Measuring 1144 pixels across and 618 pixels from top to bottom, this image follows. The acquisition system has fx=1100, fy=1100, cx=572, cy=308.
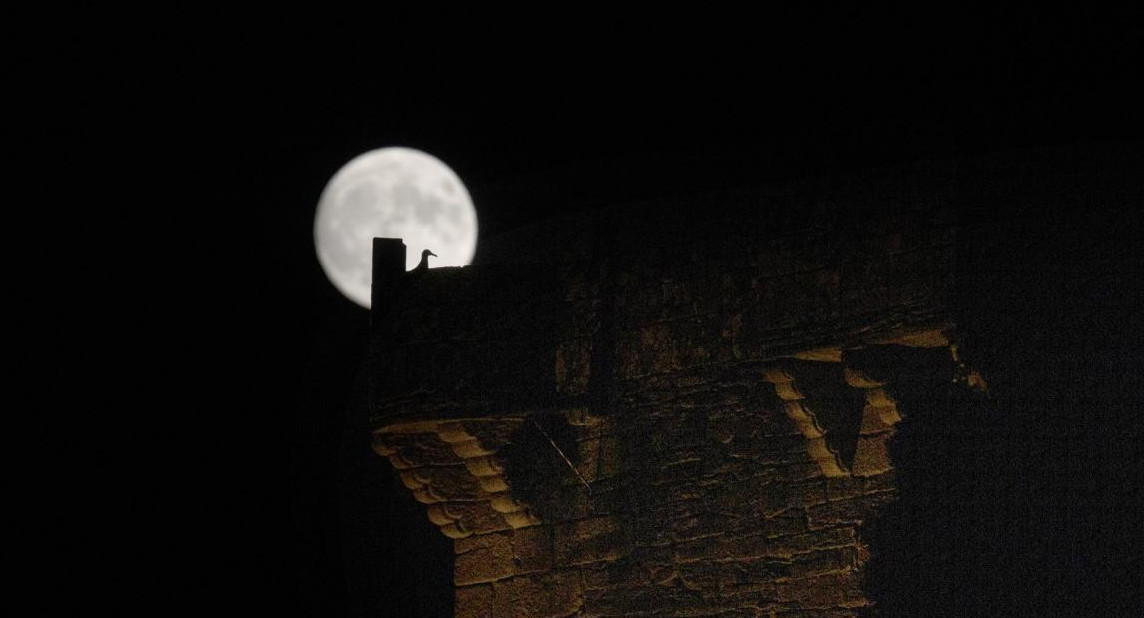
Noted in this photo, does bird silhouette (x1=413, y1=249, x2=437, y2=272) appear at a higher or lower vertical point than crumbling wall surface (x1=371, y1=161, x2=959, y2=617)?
higher

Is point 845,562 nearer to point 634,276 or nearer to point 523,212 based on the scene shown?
point 634,276

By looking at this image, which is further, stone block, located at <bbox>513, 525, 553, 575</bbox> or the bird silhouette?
stone block, located at <bbox>513, 525, 553, 575</bbox>

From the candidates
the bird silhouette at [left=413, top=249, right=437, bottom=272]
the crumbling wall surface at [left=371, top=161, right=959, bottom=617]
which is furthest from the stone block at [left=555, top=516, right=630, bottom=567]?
the bird silhouette at [left=413, top=249, right=437, bottom=272]

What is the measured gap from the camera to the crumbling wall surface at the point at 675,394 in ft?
16.4

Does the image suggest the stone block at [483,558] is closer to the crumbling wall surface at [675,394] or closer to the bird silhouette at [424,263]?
the crumbling wall surface at [675,394]

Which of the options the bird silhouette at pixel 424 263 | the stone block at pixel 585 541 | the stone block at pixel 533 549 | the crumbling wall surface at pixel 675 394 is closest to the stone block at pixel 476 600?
the crumbling wall surface at pixel 675 394

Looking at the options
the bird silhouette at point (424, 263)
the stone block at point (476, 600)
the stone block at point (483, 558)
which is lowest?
the stone block at point (476, 600)

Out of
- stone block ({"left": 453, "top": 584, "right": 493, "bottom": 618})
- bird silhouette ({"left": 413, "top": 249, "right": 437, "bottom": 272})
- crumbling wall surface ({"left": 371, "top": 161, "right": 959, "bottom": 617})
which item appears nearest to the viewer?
crumbling wall surface ({"left": 371, "top": 161, "right": 959, "bottom": 617})

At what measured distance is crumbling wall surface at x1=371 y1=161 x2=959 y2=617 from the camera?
5.00 m

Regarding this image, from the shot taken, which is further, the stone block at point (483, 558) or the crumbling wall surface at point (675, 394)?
the stone block at point (483, 558)

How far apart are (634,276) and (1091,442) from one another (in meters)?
3.31

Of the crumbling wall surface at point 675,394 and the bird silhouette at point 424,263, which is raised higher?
the bird silhouette at point 424,263

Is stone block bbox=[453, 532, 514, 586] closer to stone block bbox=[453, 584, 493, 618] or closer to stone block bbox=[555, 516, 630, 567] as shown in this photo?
stone block bbox=[453, 584, 493, 618]

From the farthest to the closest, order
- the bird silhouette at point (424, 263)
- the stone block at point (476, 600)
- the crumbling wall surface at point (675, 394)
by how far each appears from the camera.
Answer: the stone block at point (476, 600) → the bird silhouette at point (424, 263) → the crumbling wall surface at point (675, 394)
